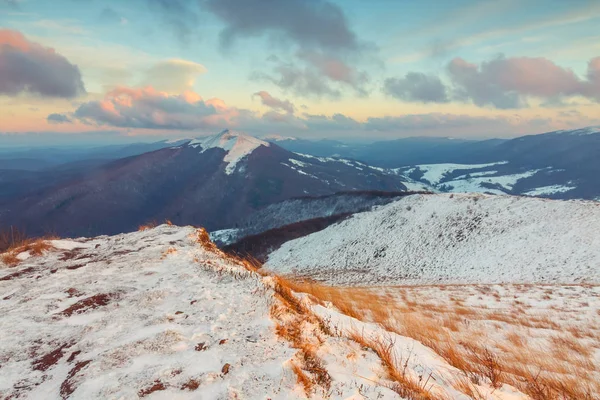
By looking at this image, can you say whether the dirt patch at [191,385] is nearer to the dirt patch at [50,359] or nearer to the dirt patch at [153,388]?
the dirt patch at [153,388]

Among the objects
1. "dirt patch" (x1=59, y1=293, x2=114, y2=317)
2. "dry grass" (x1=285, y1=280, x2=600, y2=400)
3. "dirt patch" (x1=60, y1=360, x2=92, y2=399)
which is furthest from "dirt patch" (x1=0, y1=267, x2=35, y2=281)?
"dry grass" (x1=285, y1=280, x2=600, y2=400)

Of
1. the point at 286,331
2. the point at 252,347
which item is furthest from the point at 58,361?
the point at 286,331

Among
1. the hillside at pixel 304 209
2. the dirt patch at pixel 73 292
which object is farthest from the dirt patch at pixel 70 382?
the hillside at pixel 304 209

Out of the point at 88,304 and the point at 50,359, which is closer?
the point at 50,359

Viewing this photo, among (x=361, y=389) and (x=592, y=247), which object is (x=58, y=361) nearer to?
(x=361, y=389)

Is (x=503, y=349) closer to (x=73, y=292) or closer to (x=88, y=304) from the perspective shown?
(x=88, y=304)

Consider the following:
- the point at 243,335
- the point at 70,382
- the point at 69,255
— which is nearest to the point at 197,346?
the point at 243,335

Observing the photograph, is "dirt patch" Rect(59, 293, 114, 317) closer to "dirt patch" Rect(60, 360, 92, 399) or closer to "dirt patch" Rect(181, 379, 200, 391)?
"dirt patch" Rect(60, 360, 92, 399)
